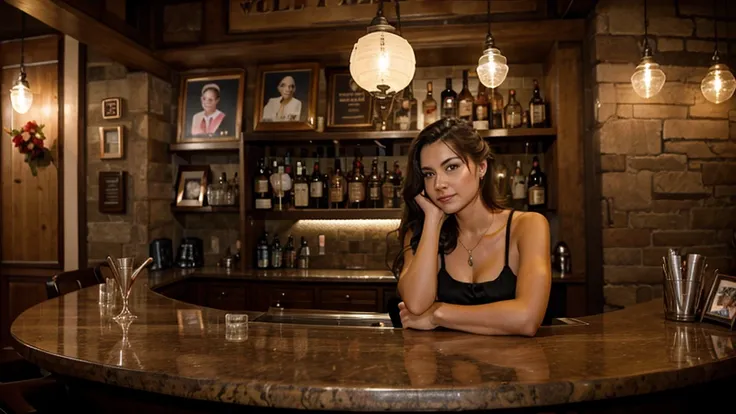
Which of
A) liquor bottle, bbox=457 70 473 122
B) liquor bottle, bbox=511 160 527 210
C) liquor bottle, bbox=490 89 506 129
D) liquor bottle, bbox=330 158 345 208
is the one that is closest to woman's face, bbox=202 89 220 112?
liquor bottle, bbox=330 158 345 208

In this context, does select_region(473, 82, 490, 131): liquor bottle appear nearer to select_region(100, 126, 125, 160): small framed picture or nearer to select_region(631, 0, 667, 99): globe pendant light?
select_region(631, 0, 667, 99): globe pendant light

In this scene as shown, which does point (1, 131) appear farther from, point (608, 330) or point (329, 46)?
point (608, 330)

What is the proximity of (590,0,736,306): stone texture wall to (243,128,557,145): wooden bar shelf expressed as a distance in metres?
0.47

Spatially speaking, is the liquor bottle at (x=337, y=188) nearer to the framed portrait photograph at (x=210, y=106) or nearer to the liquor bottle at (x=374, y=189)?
the liquor bottle at (x=374, y=189)

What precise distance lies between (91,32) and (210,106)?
1.10 meters

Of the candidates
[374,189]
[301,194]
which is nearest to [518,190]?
[374,189]

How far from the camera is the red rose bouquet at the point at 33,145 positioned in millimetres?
4176

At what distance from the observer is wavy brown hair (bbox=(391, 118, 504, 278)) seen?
64.2 inches

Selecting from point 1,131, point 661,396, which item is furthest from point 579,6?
point 1,131

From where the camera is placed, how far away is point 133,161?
404cm

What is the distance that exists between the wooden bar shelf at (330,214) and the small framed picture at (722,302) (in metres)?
2.40

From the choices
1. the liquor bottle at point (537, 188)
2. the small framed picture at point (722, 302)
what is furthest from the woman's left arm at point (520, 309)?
the liquor bottle at point (537, 188)

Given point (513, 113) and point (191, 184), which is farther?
point (191, 184)

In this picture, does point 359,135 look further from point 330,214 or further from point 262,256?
point 262,256
